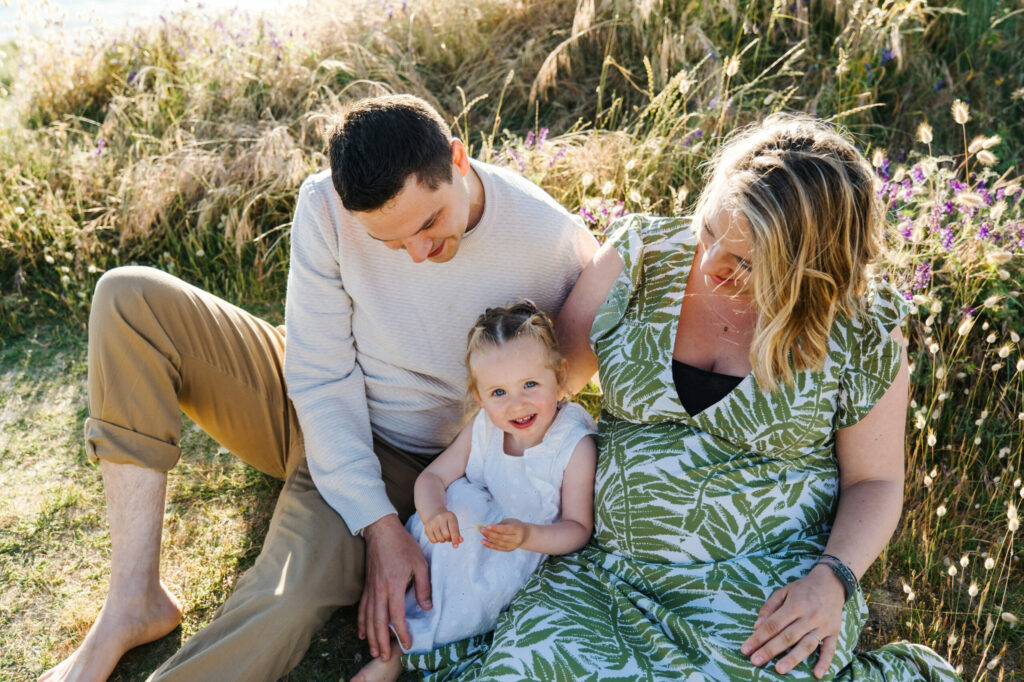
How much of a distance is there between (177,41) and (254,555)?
3930mm

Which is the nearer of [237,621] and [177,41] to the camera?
[237,621]

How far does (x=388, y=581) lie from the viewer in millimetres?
2514

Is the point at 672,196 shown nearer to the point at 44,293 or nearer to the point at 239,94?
the point at 239,94

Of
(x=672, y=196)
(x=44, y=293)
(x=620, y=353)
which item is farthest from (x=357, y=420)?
(x=44, y=293)

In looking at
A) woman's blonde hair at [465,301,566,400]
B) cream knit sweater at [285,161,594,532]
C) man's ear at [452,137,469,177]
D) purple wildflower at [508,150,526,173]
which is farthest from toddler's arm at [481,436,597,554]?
purple wildflower at [508,150,526,173]

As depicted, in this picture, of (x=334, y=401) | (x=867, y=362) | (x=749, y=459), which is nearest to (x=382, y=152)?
(x=334, y=401)

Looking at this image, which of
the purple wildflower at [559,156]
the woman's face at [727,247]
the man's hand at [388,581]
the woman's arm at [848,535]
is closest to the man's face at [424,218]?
the woman's face at [727,247]

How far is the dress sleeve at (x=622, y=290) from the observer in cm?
251

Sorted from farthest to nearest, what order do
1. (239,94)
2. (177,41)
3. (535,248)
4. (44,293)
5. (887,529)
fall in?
(177,41) → (239,94) → (44,293) → (535,248) → (887,529)

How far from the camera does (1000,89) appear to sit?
466 cm

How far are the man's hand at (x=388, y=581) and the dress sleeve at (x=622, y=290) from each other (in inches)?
32.1

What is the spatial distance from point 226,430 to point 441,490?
2.63ft

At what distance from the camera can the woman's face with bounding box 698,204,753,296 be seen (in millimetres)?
2184

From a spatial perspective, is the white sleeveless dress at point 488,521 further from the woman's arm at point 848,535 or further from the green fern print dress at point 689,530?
the woman's arm at point 848,535
